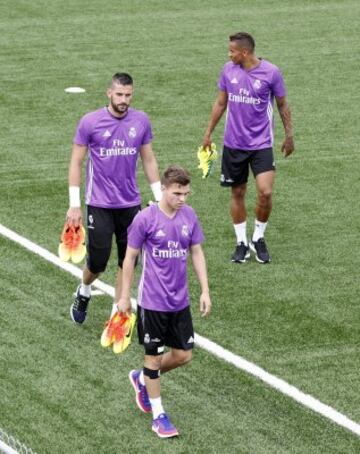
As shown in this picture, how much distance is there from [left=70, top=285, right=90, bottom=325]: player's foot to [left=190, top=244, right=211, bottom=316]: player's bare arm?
7.64 ft

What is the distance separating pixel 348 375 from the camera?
35.6ft

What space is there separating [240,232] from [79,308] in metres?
2.67

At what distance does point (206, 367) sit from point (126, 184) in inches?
70.5

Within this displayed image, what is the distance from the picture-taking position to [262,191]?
45.2 ft

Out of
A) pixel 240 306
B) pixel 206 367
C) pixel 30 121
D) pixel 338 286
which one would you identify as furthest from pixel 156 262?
pixel 30 121

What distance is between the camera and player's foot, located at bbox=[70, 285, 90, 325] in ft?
39.0

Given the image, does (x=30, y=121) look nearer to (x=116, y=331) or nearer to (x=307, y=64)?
(x=307, y=64)

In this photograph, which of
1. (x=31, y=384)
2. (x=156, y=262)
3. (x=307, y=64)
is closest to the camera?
(x=156, y=262)

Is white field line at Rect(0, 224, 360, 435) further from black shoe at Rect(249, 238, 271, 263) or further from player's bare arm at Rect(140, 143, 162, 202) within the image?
black shoe at Rect(249, 238, 271, 263)

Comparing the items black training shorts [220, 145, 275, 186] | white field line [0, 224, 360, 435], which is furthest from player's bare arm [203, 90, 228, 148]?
white field line [0, 224, 360, 435]

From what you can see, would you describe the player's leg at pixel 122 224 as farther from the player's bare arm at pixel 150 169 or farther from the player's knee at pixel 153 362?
the player's knee at pixel 153 362

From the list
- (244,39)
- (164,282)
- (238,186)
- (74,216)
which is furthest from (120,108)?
(238,186)

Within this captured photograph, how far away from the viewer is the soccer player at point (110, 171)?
11344mm

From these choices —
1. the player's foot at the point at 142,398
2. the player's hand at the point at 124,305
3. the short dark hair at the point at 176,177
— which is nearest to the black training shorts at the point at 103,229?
the player's foot at the point at 142,398
